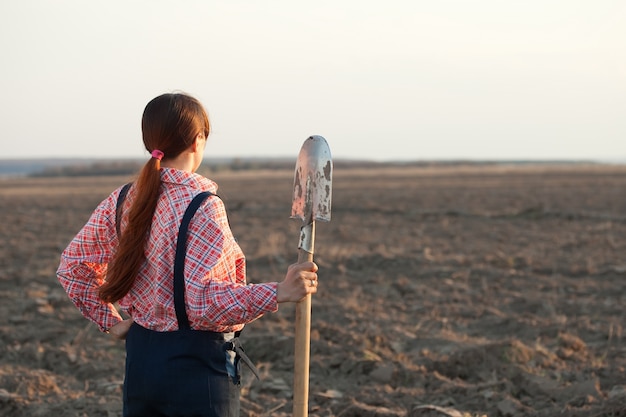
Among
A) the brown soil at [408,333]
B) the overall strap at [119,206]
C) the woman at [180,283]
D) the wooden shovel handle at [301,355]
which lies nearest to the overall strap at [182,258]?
the woman at [180,283]

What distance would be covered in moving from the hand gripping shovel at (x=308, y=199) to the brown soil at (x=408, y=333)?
2099mm

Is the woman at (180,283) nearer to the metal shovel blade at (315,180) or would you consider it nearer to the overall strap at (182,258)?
the overall strap at (182,258)

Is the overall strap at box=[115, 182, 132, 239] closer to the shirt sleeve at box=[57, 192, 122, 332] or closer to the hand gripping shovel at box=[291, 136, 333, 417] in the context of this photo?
the shirt sleeve at box=[57, 192, 122, 332]

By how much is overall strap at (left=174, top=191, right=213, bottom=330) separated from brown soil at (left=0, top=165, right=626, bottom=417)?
2514 millimetres

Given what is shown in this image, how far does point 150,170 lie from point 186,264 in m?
0.34

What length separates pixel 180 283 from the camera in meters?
2.74

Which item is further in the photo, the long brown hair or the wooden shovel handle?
the wooden shovel handle

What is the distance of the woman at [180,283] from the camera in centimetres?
273

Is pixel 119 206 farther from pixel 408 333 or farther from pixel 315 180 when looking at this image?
pixel 408 333

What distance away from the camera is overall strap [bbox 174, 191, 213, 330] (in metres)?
2.73

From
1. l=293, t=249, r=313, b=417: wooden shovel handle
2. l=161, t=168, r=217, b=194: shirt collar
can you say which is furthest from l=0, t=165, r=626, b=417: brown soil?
l=161, t=168, r=217, b=194: shirt collar

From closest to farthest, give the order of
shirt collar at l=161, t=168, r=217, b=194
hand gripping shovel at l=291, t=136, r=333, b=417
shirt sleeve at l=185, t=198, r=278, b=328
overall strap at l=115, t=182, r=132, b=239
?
shirt sleeve at l=185, t=198, r=278, b=328 < shirt collar at l=161, t=168, r=217, b=194 < overall strap at l=115, t=182, r=132, b=239 < hand gripping shovel at l=291, t=136, r=333, b=417

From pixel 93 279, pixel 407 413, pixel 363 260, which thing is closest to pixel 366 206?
pixel 363 260

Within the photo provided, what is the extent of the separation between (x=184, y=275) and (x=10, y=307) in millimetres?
7017
